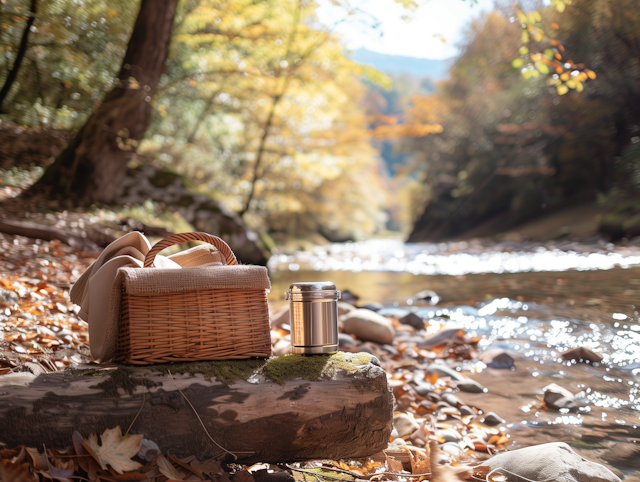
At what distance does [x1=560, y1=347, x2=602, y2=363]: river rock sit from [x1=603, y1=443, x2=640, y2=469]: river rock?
4.64 ft

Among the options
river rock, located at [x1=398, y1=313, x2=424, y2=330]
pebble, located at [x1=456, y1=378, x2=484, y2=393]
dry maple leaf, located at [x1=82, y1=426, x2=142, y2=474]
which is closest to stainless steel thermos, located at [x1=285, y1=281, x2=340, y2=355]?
dry maple leaf, located at [x1=82, y1=426, x2=142, y2=474]

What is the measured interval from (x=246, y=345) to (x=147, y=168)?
7.52 metres

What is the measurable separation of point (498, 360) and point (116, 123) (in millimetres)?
6134

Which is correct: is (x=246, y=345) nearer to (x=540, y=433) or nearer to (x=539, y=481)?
(x=539, y=481)

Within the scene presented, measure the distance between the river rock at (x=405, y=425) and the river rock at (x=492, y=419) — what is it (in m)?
0.46

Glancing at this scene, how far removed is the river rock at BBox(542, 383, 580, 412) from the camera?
2790 mm

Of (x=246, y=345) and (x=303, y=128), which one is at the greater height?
(x=303, y=128)

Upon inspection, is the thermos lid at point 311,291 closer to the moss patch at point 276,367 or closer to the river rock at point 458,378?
the moss patch at point 276,367

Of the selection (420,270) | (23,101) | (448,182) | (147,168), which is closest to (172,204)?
(147,168)

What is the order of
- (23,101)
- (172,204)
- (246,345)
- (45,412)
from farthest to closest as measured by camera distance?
(23,101) → (172,204) → (246,345) → (45,412)

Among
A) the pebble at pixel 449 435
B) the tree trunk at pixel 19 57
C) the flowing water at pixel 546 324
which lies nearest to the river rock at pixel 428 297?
the flowing water at pixel 546 324

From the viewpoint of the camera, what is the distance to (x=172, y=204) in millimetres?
8359

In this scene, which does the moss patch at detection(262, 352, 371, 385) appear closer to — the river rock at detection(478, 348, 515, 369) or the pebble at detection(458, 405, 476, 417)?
the pebble at detection(458, 405, 476, 417)

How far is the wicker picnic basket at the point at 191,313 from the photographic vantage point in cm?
178
